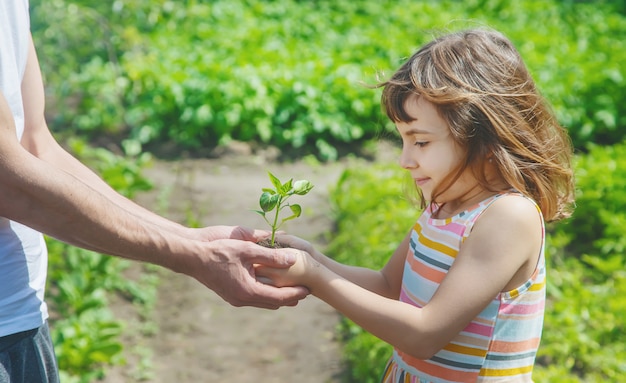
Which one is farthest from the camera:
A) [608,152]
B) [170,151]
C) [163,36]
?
[163,36]

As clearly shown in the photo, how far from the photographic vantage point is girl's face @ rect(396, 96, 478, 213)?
1960mm

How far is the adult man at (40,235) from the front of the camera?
184cm

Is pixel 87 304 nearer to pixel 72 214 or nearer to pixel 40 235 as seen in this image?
pixel 40 235

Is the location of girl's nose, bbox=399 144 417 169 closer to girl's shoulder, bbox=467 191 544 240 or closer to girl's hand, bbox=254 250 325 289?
girl's shoulder, bbox=467 191 544 240

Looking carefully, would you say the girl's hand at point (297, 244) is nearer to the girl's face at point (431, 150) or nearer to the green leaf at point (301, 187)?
the green leaf at point (301, 187)

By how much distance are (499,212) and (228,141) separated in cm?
502

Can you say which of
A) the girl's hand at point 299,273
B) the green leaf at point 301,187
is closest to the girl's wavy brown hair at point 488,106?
the green leaf at point 301,187

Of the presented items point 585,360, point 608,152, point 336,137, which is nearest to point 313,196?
point 336,137

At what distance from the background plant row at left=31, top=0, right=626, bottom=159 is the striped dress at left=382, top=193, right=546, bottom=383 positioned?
4.08 meters

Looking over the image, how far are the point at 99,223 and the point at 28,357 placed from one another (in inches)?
14.8

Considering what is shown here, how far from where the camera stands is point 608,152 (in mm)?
5664

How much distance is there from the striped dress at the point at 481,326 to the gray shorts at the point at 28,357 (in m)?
0.92

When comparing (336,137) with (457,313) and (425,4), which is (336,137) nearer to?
(425,4)

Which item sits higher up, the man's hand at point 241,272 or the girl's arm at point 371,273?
the man's hand at point 241,272
